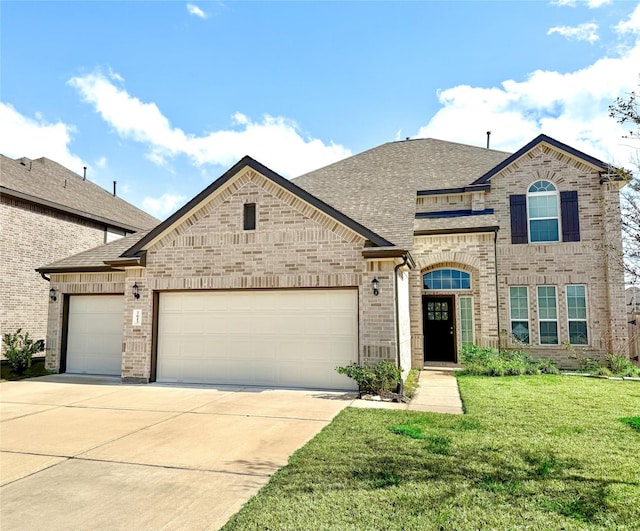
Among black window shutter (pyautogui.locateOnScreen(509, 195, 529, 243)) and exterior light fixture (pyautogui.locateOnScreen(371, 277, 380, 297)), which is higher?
black window shutter (pyautogui.locateOnScreen(509, 195, 529, 243))

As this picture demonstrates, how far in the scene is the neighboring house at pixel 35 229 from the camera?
15.6 meters

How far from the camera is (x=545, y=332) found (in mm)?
14000

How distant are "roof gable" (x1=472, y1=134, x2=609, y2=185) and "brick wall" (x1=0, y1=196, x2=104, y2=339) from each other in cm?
1665

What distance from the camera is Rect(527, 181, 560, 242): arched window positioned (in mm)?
14445

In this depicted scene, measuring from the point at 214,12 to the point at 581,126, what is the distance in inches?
340

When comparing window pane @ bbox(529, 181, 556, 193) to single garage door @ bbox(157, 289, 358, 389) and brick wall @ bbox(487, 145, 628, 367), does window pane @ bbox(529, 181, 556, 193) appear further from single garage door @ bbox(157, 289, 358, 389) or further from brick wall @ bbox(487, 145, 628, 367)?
single garage door @ bbox(157, 289, 358, 389)

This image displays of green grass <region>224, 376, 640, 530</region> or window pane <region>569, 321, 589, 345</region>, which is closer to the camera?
green grass <region>224, 376, 640, 530</region>

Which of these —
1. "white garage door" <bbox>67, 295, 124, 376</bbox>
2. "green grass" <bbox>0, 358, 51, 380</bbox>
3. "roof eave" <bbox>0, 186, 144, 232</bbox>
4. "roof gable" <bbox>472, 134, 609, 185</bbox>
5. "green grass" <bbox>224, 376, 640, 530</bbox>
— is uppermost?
"roof gable" <bbox>472, 134, 609, 185</bbox>

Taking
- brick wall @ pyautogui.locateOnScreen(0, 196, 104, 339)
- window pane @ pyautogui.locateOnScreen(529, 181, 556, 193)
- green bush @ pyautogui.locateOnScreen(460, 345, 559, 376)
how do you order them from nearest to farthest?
green bush @ pyautogui.locateOnScreen(460, 345, 559, 376) → window pane @ pyautogui.locateOnScreen(529, 181, 556, 193) → brick wall @ pyautogui.locateOnScreen(0, 196, 104, 339)

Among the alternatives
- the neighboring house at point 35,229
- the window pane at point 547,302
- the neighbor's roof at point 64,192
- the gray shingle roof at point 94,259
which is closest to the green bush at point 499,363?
the window pane at point 547,302

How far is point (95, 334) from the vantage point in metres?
13.1

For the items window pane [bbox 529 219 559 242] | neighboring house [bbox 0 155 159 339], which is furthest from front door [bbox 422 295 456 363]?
neighboring house [bbox 0 155 159 339]

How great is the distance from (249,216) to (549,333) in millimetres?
10336

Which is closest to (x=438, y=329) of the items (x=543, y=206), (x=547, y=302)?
(x=547, y=302)
